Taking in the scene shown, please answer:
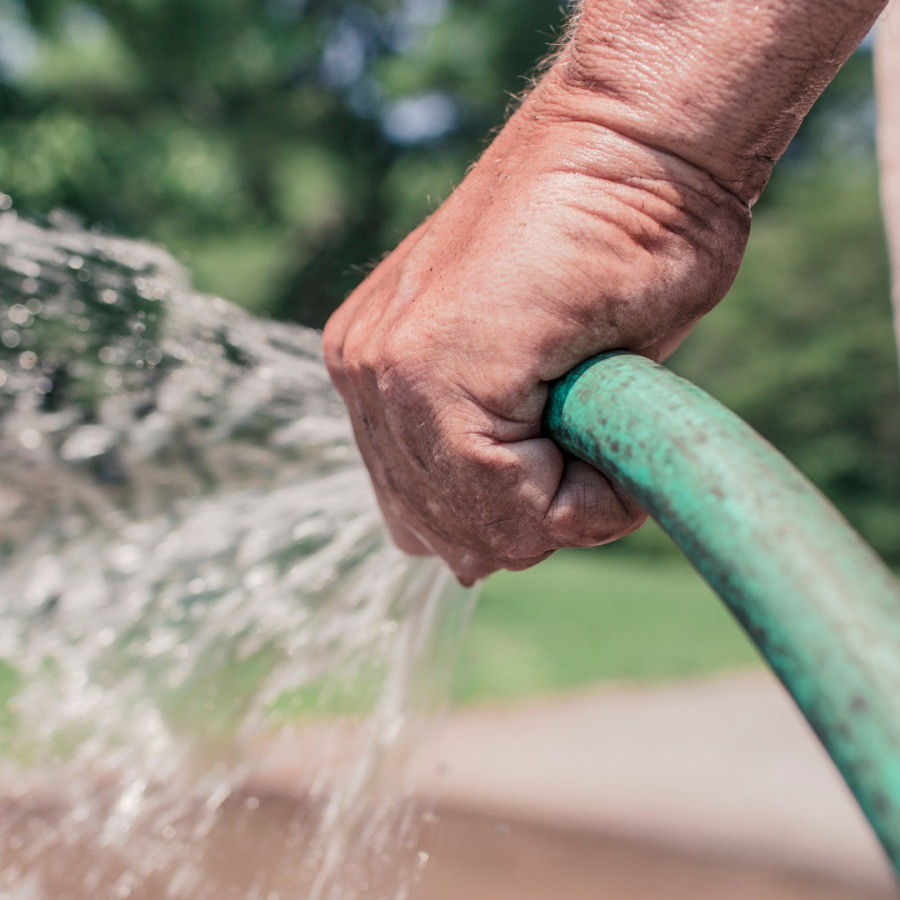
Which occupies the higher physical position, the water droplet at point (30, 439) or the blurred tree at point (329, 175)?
the water droplet at point (30, 439)

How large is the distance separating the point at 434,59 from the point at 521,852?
1207 centimetres

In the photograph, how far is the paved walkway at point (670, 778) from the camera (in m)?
4.73

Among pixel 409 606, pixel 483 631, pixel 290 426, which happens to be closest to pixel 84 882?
pixel 290 426

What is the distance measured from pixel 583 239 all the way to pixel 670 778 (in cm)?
481

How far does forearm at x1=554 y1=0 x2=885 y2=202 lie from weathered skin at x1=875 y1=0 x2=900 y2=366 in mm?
535

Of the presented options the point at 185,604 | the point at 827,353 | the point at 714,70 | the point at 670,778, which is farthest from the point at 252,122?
the point at 714,70

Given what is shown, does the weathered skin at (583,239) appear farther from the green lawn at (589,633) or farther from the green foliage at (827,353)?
the green foliage at (827,353)

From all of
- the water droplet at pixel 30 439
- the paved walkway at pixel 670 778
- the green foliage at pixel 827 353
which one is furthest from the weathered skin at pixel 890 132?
the green foliage at pixel 827 353

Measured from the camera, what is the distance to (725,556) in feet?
2.53

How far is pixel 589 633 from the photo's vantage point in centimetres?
864

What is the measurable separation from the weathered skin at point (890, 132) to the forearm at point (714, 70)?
53 centimetres

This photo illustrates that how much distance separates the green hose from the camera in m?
0.66

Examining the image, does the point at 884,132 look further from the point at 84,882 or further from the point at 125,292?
the point at 84,882

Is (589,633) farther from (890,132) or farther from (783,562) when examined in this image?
(783,562)
